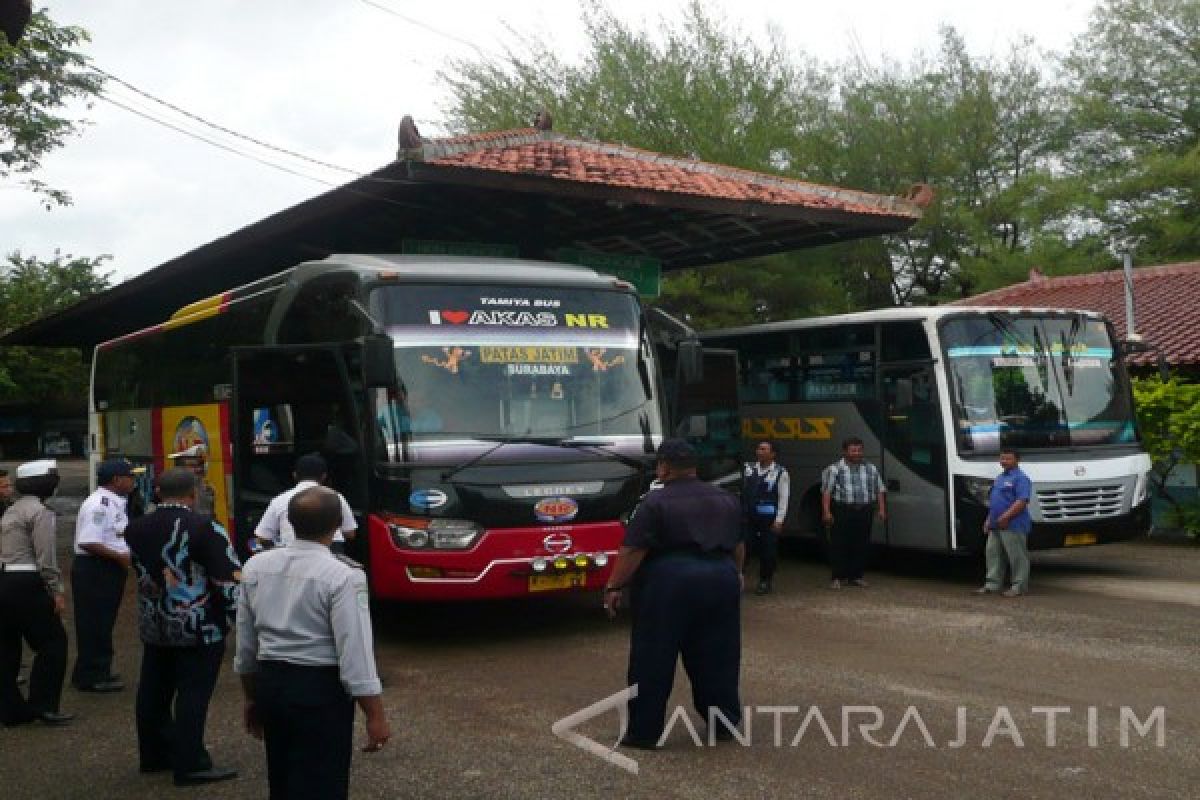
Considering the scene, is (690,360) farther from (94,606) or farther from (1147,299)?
(1147,299)

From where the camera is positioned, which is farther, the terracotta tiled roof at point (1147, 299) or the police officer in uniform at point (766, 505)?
the terracotta tiled roof at point (1147, 299)

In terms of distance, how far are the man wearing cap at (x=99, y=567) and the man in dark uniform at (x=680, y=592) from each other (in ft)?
11.4

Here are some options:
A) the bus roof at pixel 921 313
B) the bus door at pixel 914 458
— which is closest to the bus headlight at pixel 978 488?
the bus door at pixel 914 458

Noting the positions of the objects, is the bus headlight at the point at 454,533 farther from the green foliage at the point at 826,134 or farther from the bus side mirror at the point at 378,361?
the green foliage at the point at 826,134

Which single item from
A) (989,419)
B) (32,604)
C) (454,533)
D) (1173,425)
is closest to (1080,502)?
(989,419)

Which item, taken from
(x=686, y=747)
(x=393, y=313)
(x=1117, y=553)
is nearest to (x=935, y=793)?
(x=686, y=747)

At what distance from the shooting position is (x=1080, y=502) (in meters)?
12.5

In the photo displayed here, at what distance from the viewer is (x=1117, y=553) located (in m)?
15.2

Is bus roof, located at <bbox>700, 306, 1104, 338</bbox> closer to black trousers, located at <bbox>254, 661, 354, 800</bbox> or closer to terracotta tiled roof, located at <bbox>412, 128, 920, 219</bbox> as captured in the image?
terracotta tiled roof, located at <bbox>412, 128, 920, 219</bbox>

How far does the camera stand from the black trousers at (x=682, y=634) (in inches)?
245

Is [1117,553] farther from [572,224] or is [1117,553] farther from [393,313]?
[393,313]

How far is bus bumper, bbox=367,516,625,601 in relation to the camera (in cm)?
901

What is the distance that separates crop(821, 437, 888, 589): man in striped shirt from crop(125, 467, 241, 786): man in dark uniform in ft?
25.4

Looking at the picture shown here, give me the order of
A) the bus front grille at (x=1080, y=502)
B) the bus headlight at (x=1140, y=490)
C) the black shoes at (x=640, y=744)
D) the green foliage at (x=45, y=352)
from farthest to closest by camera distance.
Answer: the green foliage at (x=45, y=352) < the bus headlight at (x=1140, y=490) < the bus front grille at (x=1080, y=502) < the black shoes at (x=640, y=744)
